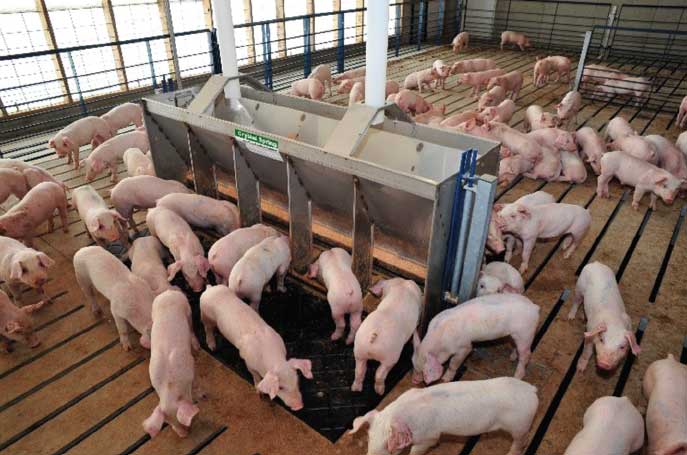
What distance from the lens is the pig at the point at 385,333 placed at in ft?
9.82

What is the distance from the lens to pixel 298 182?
12.7 feet

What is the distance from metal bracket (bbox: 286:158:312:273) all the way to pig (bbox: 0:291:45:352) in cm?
203

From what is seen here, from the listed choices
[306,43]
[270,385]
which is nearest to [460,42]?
[306,43]

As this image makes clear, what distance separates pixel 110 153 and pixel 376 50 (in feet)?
12.9

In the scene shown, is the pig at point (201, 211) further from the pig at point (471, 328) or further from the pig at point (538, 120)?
the pig at point (538, 120)

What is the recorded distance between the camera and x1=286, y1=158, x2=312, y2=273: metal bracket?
12.6ft

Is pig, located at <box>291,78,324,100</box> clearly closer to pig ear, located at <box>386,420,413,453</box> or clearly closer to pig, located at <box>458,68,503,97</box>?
pig, located at <box>458,68,503,97</box>

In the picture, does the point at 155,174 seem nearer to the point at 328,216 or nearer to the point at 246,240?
the point at 246,240

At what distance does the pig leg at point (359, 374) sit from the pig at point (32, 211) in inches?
135

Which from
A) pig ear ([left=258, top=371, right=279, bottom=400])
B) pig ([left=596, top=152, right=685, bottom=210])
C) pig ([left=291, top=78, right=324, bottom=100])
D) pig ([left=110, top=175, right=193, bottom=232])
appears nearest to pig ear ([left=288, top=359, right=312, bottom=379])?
pig ear ([left=258, top=371, right=279, bottom=400])

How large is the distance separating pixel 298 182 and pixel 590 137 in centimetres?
438

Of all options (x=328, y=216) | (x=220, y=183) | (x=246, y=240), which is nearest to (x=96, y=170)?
(x=220, y=183)

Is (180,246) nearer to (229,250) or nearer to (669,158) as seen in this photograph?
(229,250)

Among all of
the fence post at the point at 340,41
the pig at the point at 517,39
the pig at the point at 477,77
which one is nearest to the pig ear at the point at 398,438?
the pig at the point at 477,77
